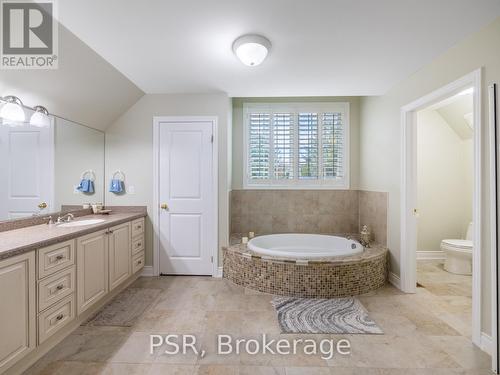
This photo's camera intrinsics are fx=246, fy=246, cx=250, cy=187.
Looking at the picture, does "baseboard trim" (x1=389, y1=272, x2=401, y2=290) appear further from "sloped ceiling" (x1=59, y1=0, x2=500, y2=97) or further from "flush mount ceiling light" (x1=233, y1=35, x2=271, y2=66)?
"flush mount ceiling light" (x1=233, y1=35, x2=271, y2=66)

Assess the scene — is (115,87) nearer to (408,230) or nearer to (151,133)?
(151,133)

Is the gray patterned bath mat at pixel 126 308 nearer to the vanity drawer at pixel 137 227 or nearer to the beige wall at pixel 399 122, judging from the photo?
the vanity drawer at pixel 137 227

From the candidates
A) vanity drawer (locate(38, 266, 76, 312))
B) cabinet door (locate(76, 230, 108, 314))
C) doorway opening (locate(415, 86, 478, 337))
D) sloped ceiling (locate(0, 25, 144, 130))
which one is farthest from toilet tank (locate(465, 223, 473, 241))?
sloped ceiling (locate(0, 25, 144, 130))

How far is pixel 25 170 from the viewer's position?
2264 mm

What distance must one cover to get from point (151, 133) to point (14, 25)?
1.63 metres

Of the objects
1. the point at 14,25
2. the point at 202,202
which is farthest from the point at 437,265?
the point at 14,25

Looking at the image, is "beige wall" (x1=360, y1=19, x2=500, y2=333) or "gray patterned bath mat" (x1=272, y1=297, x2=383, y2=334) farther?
"gray patterned bath mat" (x1=272, y1=297, x2=383, y2=334)

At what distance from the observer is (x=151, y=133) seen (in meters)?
3.26

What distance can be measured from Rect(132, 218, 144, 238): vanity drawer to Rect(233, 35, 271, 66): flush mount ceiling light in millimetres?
2229

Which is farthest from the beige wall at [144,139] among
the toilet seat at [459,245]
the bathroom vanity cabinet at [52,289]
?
the toilet seat at [459,245]

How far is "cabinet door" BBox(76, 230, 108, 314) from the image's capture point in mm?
2055

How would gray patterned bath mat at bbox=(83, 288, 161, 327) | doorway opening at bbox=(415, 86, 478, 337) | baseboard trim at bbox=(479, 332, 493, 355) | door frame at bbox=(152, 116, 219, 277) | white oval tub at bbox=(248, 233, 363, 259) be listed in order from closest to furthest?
baseboard trim at bbox=(479, 332, 493, 355)
gray patterned bath mat at bbox=(83, 288, 161, 327)
door frame at bbox=(152, 116, 219, 277)
white oval tub at bbox=(248, 233, 363, 259)
doorway opening at bbox=(415, 86, 478, 337)

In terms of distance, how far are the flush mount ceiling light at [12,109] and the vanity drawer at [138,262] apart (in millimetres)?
1804

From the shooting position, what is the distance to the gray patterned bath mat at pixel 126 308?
2.20 metres
